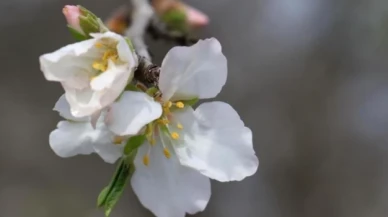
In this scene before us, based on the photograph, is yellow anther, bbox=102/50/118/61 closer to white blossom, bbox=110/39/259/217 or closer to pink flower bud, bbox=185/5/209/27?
white blossom, bbox=110/39/259/217

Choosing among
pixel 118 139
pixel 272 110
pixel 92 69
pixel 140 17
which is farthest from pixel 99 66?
pixel 272 110

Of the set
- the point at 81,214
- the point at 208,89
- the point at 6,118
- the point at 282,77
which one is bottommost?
the point at 81,214

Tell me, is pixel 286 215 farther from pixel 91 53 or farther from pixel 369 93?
pixel 91 53

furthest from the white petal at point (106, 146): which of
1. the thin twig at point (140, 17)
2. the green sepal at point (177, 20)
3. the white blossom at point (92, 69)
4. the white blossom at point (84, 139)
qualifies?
the green sepal at point (177, 20)

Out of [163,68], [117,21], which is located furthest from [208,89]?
[117,21]

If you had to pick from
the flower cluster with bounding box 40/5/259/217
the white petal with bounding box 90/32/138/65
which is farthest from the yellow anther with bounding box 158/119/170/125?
the white petal with bounding box 90/32/138/65

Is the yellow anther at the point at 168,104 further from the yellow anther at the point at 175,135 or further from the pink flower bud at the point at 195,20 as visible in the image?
the pink flower bud at the point at 195,20

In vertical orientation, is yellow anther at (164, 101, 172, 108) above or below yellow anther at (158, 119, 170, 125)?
above
